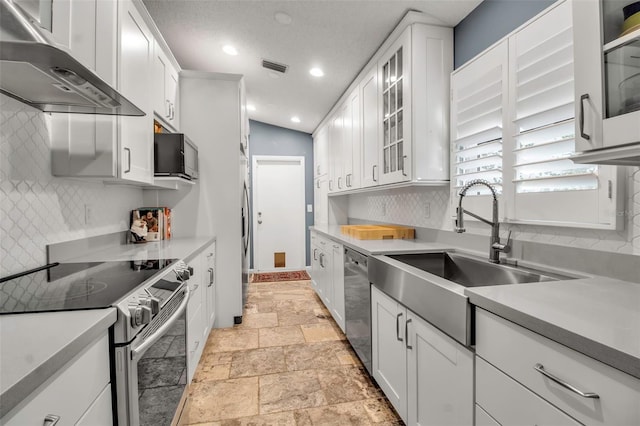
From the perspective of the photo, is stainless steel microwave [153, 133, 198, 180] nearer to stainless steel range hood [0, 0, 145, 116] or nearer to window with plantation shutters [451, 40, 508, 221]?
stainless steel range hood [0, 0, 145, 116]

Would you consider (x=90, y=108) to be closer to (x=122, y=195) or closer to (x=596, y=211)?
(x=122, y=195)

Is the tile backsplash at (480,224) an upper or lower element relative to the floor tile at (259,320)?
upper

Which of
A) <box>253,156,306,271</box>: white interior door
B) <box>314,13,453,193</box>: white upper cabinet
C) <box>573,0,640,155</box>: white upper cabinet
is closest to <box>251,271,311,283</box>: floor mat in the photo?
<box>253,156,306,271</box>: white interior door

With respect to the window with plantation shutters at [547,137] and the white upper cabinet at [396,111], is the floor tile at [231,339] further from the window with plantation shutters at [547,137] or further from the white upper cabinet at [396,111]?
the window with plantation shutters at [547,137]

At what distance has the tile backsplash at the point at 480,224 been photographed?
1.11 metres

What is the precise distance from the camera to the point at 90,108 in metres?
1.39

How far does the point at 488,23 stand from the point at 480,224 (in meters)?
1.19

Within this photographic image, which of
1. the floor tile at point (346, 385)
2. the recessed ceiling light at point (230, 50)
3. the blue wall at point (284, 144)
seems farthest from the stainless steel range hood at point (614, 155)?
the blue wall at point (284, 144)

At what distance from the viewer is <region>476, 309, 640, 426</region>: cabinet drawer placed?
62 cm

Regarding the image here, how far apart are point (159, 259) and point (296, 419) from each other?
1171mm

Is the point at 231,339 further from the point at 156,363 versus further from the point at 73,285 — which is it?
the point at 73,285

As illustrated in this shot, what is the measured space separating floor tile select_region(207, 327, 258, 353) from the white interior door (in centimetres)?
242

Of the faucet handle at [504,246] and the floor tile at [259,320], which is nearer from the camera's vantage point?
the faucet handle at [504,246]

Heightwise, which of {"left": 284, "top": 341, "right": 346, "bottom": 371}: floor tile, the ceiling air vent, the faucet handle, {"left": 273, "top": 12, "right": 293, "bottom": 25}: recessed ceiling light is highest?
the ceiling air vent
